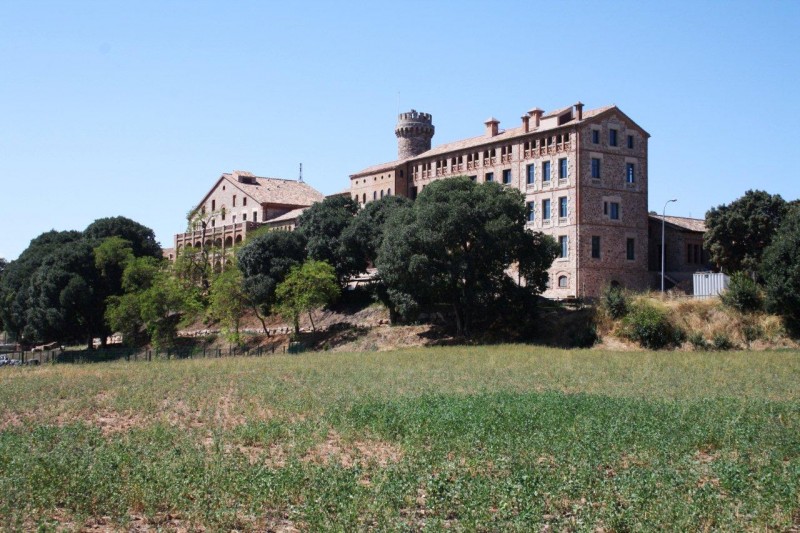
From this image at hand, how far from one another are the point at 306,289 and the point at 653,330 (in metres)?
27.3

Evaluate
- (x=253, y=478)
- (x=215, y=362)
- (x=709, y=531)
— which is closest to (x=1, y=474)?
(x=253, y=478)

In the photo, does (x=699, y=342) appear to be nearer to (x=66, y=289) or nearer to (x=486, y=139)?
(x=486, y=139)

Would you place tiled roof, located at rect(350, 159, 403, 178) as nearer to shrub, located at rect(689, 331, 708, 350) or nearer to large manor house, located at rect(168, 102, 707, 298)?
large manor house, located at rect(168, 102, 707, 298)

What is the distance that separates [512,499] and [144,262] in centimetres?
6652

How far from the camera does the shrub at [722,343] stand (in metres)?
49.5

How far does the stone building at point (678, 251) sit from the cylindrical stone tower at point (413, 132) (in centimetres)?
3559

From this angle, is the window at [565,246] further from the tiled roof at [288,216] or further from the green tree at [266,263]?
the tiled roof at [288,216]

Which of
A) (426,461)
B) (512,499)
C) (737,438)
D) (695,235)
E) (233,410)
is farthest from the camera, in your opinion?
(695,235)

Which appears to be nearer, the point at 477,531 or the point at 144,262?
the point at 477,531

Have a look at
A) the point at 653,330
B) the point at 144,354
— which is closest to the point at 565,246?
the point at 653,330

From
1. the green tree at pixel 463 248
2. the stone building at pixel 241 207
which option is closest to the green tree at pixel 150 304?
the stone building at pixel 241 207

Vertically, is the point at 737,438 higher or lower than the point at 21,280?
lower

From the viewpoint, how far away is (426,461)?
63.2 feet

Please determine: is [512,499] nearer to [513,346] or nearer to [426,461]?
[426,461]
